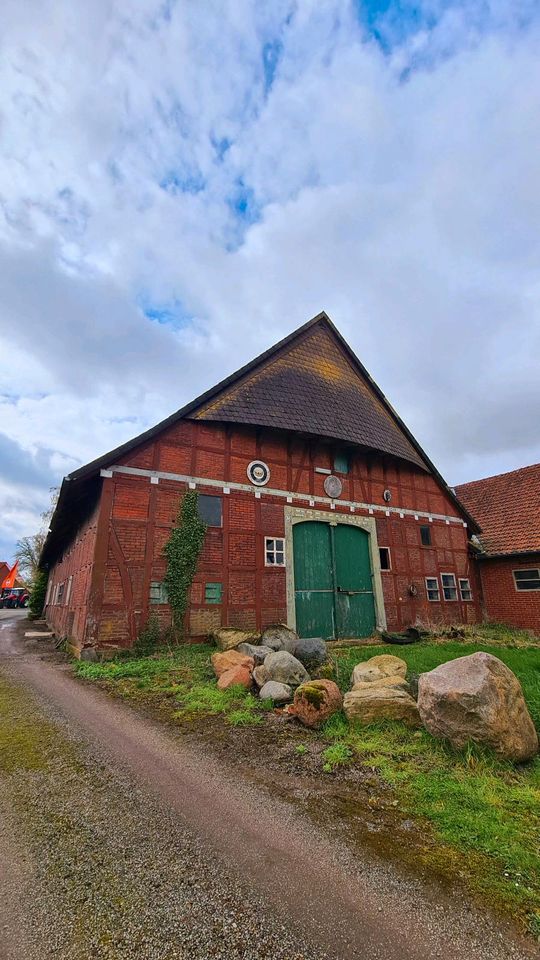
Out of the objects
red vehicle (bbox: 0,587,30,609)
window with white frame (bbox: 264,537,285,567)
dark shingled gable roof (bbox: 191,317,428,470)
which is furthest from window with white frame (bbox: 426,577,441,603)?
red vehicle (bbox: 0,587,30,609)

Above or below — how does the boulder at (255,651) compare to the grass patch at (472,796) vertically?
above

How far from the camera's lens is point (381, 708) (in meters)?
4.82

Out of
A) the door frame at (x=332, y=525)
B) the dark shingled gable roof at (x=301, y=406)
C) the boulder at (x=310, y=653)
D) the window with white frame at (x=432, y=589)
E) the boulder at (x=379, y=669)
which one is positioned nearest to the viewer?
the boulder at (x=379, y=669)

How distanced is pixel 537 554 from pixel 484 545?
7.24 ft

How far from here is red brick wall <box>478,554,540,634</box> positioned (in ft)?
49.7

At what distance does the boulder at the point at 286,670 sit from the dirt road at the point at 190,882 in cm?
253

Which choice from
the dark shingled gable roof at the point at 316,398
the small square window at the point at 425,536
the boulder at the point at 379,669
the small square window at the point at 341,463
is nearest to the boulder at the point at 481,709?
the boulder at the point at 379,669

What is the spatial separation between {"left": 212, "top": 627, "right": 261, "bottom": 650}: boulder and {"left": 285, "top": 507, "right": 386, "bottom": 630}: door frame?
90.0 inches

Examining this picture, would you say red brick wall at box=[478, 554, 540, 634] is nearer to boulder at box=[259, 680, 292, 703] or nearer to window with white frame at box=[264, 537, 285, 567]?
window with white frame at box=[264, 537, 285, 567]

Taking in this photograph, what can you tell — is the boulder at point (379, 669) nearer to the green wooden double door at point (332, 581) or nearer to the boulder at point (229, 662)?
the boulder at point (229, 662)

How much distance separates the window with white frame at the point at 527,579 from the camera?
15180 mm

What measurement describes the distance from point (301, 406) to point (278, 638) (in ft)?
23.8

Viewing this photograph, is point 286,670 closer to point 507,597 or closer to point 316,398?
point 316,398

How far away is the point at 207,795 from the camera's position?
3.34 meters
